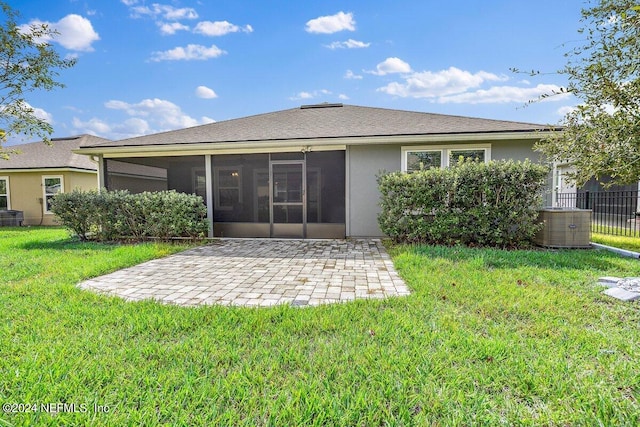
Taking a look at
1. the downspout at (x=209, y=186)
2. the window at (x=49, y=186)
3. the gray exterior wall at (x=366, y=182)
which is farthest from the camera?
the window at (x=49, y=186)

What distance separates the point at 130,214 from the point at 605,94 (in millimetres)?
9638

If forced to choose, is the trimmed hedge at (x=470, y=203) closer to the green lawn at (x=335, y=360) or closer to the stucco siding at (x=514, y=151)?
the stucco siding at (x=514, y=151)

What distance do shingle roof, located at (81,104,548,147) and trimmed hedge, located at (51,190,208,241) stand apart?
1766mm

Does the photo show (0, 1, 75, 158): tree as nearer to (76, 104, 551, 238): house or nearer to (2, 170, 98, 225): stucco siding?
(76, 104, 551, 238): house

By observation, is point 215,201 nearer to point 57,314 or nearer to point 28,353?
point 57,314

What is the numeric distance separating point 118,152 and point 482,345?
33.6ft

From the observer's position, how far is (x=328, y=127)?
916 centimetres

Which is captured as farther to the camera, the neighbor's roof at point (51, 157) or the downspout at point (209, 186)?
the neighbor's roof at point (51, 157)

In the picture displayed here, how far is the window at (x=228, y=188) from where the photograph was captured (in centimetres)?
927

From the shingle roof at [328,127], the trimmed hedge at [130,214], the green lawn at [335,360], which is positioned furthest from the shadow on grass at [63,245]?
the green lawn at [335,360]

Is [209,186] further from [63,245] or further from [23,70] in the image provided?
[23,70]

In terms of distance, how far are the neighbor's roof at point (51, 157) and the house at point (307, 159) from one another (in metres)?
6.13

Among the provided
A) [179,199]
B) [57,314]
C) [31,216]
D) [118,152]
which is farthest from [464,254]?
[31,216]

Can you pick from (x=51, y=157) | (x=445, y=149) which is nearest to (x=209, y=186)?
(x=445, y=149)
